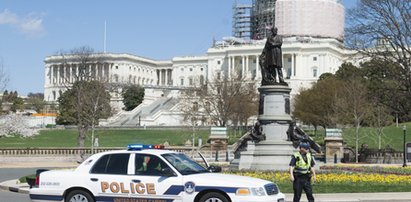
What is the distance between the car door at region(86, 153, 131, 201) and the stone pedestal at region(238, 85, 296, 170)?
13.5 meters

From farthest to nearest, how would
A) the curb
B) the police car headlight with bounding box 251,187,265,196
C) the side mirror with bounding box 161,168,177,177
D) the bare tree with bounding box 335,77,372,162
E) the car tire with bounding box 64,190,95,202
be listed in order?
the bare tree with bounding box 335,77,372,162
the curb
the car tire with bounding box 64,190,95,202
the side mirror with bounding box 161,168,177,177
the police car headlight with bounding box 251,187,265,196

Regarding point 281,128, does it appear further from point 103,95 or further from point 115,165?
point 103,95

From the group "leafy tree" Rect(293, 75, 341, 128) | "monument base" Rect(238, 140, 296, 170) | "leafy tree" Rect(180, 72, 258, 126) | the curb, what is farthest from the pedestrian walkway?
"leafy tree" Rect(293, 75, 341, 128)

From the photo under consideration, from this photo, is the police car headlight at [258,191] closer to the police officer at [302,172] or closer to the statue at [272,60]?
the police officer at [302,172]

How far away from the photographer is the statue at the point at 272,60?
2905 centimetres

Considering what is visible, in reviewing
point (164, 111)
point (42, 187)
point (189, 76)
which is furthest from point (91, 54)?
point (42, 187)

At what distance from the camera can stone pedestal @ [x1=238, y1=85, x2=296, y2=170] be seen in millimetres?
28234

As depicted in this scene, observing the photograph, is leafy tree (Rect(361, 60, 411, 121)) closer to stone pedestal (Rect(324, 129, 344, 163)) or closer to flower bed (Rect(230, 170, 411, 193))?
stone pedestal (Rect(324, 129, 344, 163))

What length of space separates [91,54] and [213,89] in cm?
4673

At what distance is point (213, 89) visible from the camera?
7850cm

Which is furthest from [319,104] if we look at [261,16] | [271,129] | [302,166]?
[261,16]

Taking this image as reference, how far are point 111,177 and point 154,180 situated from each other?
3.36ft

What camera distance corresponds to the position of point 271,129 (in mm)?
28828

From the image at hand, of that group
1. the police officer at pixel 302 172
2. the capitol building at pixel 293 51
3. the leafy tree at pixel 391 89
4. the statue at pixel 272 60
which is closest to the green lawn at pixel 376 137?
the leafy tree at pixel 391 89
